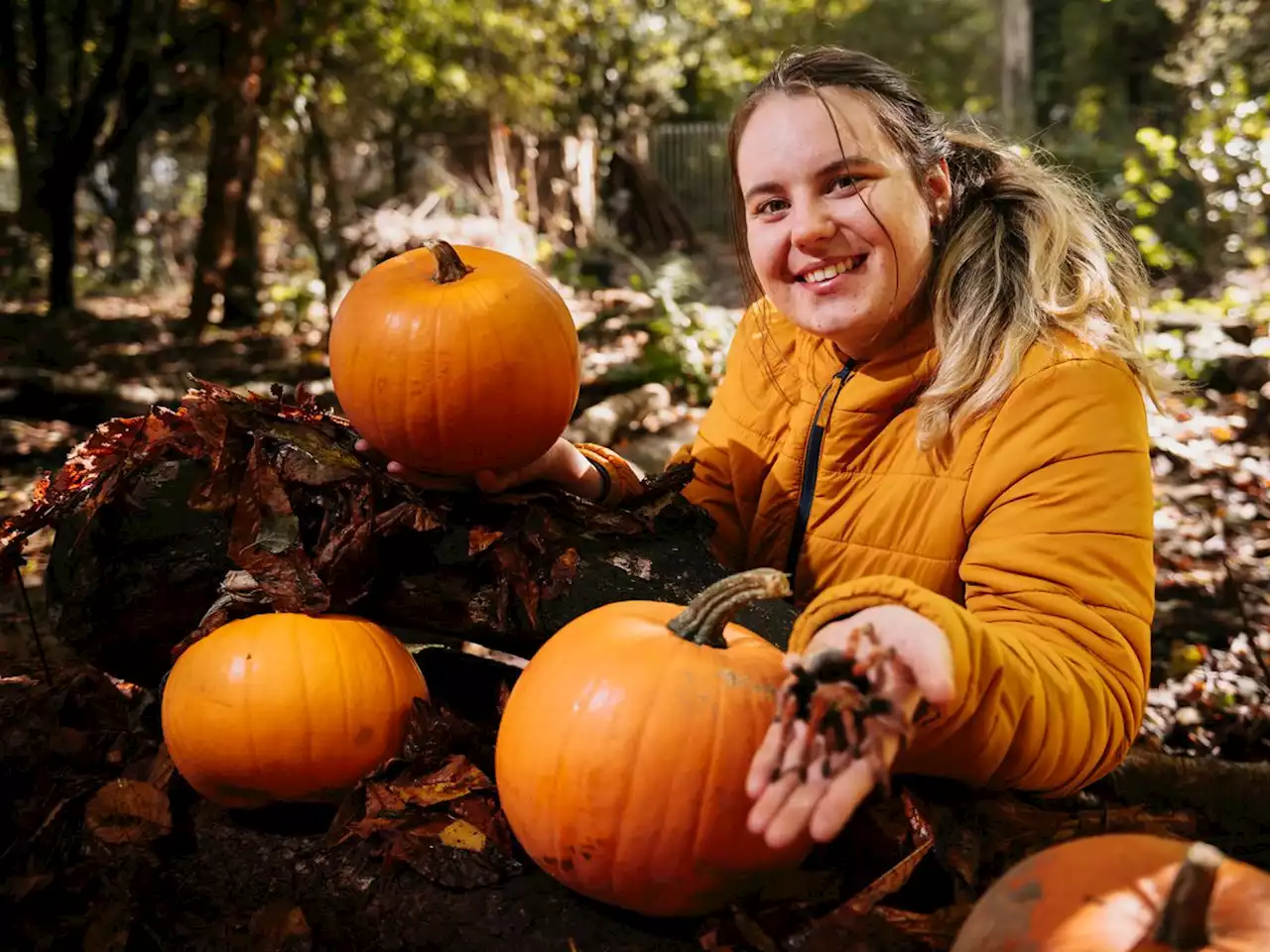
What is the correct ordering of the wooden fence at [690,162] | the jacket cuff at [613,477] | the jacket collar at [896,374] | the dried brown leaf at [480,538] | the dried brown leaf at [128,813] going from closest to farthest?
the dried brown leaf at [128,813] → the dried brown leaf at [480,538] → the jacket collar at [896,374] → the jacket cuff at [613,477] → the wooden fence at [690,162]

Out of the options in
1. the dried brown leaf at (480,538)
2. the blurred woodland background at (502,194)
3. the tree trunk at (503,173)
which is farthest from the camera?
the tree trunk at (503,173)

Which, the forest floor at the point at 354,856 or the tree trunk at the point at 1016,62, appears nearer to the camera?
the forest floor at the point at 354,856

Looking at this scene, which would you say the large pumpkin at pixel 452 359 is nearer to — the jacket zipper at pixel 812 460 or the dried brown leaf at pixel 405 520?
the dried brown leaf at pixel 405 520

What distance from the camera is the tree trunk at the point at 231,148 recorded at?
851 cm

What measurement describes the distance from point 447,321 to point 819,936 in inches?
47.2

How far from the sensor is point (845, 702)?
109 centimetres

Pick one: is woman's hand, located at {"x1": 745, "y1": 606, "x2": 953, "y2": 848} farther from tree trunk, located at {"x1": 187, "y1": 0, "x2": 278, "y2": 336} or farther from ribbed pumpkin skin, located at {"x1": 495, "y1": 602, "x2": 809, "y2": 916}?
tree trunk, located at {"x1": 187, "y1": 0, "x2": 278, "y2": 336}

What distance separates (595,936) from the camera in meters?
1.48

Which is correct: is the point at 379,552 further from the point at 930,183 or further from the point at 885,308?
the point at 930,183

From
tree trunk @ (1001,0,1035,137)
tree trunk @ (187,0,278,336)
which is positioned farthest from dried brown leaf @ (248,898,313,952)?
tree trunk @ (1001,0,1035,137)

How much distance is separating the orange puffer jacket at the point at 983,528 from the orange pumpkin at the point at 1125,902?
9.8 inches

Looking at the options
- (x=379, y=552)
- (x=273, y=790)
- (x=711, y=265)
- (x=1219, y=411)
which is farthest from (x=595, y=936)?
(x=711, y=265)

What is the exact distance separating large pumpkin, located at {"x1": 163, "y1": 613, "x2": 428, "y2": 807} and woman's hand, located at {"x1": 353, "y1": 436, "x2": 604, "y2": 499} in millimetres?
340

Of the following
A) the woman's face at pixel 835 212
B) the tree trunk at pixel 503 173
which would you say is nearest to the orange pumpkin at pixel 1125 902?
the woman's face at pixel 835 212
